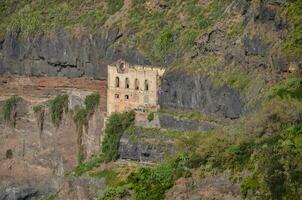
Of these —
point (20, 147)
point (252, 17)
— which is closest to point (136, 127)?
point (252, 17)

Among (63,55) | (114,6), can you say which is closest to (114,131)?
(63,55)

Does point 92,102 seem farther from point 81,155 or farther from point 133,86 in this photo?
point 133,86

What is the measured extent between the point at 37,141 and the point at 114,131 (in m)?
11.2

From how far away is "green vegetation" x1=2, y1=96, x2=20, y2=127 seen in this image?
246 ft

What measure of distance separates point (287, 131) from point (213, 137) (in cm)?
488

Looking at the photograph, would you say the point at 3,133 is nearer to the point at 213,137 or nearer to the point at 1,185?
the point at 1,185

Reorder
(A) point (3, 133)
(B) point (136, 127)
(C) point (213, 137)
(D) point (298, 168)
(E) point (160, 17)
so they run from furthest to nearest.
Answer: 1. (A) point (3, 133)
2. (E) point (160, 17)
3. (B) point (136, 127)
4. (C) point (213, 137)
5. (D) point (298, 168)

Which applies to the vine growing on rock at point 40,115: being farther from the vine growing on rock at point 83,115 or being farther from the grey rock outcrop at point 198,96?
the grey rock outcrop at point 198,96

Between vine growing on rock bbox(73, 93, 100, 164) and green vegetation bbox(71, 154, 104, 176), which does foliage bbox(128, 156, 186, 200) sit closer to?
green vegetation bbox(71, 154, 104, 176)

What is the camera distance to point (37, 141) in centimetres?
7406

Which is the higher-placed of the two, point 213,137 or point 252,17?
point 252,17

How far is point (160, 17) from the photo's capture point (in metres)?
70.9

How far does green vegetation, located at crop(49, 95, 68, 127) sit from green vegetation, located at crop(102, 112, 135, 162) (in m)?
8.55

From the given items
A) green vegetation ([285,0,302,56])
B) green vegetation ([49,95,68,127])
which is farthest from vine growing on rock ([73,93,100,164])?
green vegetation ([285,0,302,56])
